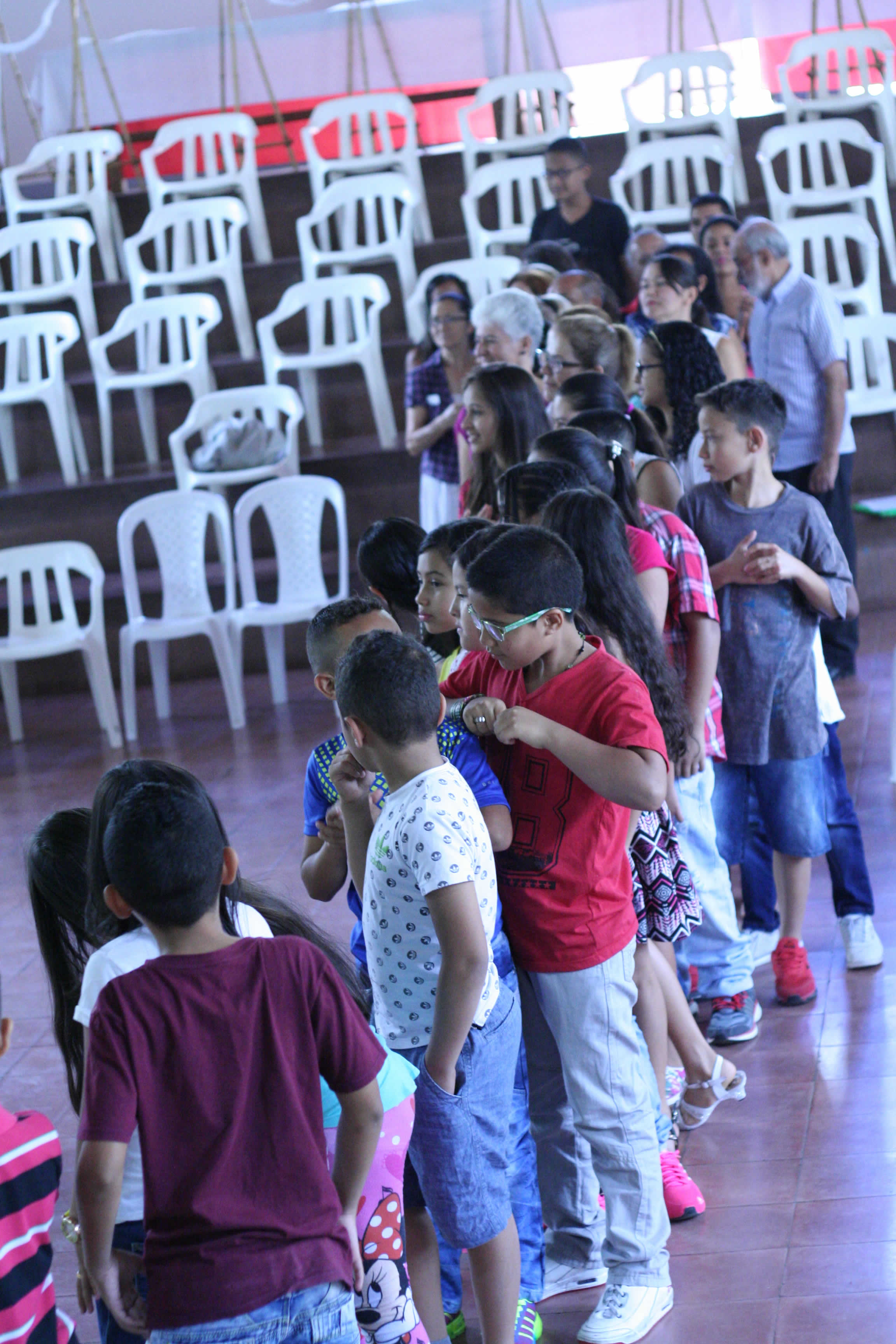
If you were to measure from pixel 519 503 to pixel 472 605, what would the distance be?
52cm

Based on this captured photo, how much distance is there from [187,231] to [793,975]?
23.1 feet

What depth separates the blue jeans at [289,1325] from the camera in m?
1.41

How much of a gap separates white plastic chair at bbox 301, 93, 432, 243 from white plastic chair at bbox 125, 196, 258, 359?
561 millimetres

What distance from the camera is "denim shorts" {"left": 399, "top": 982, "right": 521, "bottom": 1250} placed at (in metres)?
1.93

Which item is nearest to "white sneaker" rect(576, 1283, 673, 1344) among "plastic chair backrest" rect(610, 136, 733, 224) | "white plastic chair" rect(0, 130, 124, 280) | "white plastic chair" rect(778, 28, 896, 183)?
"plastic chair backrest" rect(610, 136, 733, 224)

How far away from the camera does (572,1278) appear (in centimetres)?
237

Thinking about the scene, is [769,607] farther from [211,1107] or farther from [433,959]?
[211,1107]

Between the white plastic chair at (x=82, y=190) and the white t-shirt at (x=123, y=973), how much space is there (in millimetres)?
8332

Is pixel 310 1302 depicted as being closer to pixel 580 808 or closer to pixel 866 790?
pixel 580 808

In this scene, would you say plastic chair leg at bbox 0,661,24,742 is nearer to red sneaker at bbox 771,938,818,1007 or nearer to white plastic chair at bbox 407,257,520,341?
white plastic chair at bbox 407,257,520,341

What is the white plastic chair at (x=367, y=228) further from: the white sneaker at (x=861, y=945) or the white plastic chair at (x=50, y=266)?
the white sneaker at (x=861, y=945)

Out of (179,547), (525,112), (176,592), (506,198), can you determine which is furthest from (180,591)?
(525,112)

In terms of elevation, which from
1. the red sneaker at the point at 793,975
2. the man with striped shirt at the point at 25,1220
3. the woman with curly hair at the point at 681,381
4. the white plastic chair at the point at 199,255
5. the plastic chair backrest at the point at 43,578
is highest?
the white plastic chair at the point at 199,255

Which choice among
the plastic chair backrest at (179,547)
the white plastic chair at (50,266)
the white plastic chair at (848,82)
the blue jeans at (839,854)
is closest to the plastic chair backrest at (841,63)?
the white plastic chair at (848,82)
